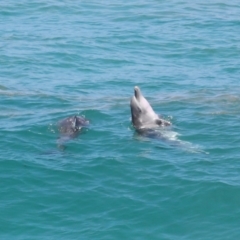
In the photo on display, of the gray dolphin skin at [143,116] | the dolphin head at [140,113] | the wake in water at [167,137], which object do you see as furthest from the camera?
the dolphin head at [140,113]

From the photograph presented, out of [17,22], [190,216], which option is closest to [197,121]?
[190,216]

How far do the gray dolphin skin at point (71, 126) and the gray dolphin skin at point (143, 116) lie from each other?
1228 millimetres

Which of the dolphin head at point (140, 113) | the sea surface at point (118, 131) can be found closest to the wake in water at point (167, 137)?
the sea surface at point (118, 131)

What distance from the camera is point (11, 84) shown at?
2339 cm

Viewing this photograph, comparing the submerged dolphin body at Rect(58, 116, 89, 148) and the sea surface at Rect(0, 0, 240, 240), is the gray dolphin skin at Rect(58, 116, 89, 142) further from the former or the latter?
the sea surface at Rect(0, 0, 240, 240)

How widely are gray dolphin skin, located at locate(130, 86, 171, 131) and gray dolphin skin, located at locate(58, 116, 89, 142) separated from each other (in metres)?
1.23

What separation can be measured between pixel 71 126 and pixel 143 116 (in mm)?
1877

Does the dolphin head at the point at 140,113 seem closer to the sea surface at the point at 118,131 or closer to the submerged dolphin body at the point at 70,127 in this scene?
the sea surface at the point at 118,131

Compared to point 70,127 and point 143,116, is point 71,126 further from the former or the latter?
point 143,116

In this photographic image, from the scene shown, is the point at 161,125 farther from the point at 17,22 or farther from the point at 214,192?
the point at 17,22

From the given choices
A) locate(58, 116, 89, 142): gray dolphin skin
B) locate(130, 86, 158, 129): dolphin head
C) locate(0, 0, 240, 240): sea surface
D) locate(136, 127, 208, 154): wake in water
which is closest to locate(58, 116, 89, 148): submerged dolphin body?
locate(58, 116, 89, 142): gray dolphin skin

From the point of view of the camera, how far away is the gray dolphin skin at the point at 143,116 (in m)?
18.0

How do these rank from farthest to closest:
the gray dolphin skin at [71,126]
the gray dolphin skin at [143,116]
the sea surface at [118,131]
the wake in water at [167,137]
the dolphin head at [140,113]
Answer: the dolphin head at [140,113]
the gray dolphin skin at [143,116]
the gray dolphin skin at [71,126]
the wake in water at [167,137]
the sea surface at [118,131]

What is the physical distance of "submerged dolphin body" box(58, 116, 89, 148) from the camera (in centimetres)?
1720
